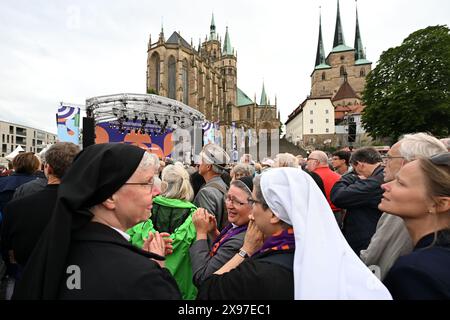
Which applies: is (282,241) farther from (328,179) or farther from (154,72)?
(154,72)

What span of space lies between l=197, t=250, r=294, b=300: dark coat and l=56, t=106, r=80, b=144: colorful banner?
17.1 meters

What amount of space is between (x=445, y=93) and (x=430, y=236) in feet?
99.7

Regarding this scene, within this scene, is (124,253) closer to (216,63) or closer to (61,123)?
(61,123)

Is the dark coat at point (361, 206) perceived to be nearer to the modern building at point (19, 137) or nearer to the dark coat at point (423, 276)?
the dark coat at point (423, 276)

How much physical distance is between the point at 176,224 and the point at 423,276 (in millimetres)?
1982

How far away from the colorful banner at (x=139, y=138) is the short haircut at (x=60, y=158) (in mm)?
22396

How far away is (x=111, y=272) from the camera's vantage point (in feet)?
3.69

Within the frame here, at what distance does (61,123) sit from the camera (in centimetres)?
1600

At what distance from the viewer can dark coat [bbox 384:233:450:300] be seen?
4.09ft

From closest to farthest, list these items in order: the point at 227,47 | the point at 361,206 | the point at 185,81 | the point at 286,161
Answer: the point at 361,206
the point at 286,161
the point at 185,81
the point at 227,47

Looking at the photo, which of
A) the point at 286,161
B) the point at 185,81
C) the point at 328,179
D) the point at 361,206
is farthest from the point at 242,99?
the point at 361,206

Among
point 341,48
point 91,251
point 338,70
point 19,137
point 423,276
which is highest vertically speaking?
point 341,48

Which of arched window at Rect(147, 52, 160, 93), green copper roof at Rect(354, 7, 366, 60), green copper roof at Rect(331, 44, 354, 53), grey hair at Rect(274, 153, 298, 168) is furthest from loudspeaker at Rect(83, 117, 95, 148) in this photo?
green copper roof at Rect(354, 7, 366, 60)

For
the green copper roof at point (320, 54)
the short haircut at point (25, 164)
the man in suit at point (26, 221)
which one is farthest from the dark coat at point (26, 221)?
the green copper roof at point (320, 54)
